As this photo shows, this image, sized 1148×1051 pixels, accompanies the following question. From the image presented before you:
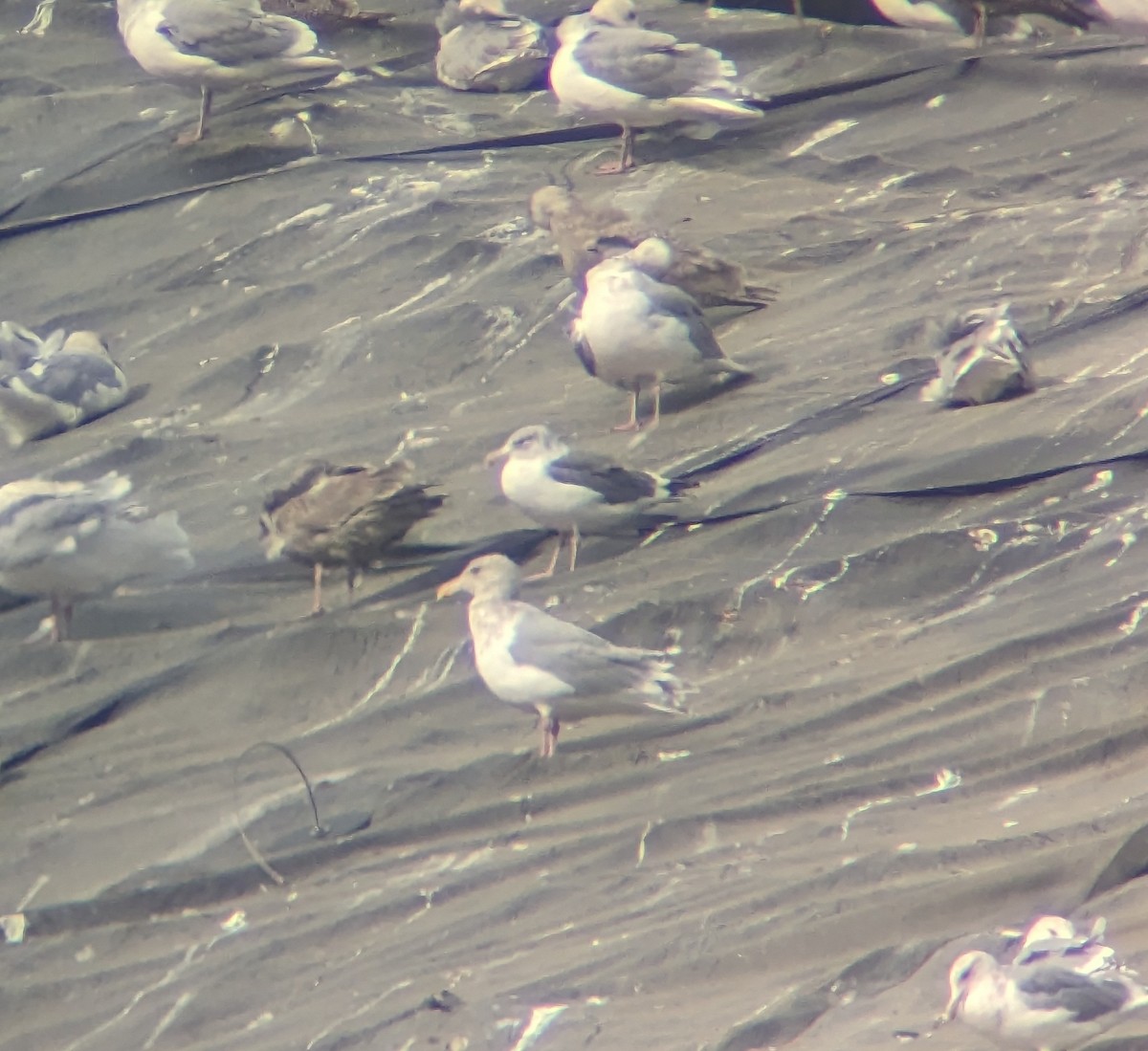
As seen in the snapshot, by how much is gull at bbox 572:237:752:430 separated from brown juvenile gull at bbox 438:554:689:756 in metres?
1.76

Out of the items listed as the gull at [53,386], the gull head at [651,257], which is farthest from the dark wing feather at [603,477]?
the gull at [53,386]

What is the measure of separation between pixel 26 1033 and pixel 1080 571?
366cm

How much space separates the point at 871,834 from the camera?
177 inches

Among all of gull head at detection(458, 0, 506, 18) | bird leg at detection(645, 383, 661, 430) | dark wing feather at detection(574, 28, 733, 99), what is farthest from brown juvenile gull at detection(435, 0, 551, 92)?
bird leg at detection(645, 383, 661, 430)

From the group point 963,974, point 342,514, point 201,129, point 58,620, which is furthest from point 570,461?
point 201,129

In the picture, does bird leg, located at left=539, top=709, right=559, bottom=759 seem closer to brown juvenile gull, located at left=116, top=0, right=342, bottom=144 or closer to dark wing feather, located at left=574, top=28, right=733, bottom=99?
dark wing feather, located at left=574, top=28, right=733, bottom=99

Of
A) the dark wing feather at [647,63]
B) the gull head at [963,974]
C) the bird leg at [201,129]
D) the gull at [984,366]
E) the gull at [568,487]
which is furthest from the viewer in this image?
the bird leg at [201,129]

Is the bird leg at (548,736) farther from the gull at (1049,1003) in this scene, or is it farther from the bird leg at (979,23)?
the bird leg at (979,23)

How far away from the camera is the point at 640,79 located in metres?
8.32

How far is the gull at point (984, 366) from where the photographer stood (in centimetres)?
627

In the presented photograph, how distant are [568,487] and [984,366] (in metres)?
1.85

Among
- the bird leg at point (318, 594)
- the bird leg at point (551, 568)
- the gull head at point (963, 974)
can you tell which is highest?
the gull head at point (963, 974)

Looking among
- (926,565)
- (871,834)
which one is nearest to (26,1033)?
(871,834)

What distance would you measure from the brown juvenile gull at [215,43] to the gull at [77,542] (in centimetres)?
386
